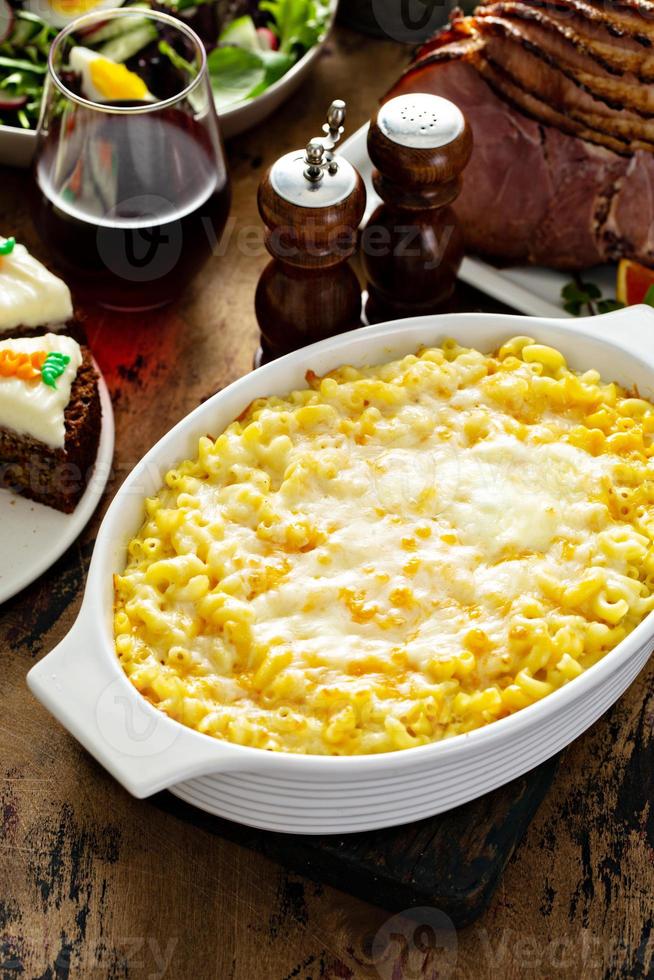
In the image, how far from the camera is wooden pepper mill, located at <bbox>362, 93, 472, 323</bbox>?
2.80 metres

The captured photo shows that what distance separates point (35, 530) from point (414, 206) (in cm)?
124

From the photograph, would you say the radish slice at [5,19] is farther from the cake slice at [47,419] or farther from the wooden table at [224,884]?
the wooden table at [224,884]

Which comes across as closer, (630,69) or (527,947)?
(527,947)

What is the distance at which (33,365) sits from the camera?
2.88m

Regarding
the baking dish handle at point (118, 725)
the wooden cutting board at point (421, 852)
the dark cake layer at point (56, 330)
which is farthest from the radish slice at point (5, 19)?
the wooden cutting board at point (421, 852)

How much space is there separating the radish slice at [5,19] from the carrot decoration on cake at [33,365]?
150 centimetres

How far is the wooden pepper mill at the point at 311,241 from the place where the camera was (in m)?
2.71

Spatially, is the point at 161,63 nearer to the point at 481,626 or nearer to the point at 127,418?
the point at 127,418

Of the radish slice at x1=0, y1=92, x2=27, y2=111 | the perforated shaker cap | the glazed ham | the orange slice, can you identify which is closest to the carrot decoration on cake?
the perforated shaker cap

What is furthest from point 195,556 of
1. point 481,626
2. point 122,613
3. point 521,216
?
point 521,216

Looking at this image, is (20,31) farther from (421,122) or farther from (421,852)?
(421,852)

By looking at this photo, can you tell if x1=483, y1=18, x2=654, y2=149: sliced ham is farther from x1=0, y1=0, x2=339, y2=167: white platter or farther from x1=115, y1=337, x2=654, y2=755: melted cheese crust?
x1=115, y1=337, x2=654, y2=755: melted cheese crust

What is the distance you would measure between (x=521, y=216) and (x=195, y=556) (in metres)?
1.61

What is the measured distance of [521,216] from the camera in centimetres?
345
